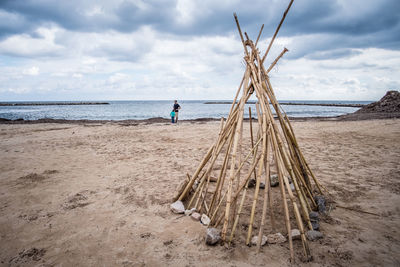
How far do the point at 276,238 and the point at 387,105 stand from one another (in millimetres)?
22941

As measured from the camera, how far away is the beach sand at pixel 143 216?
7.40ft

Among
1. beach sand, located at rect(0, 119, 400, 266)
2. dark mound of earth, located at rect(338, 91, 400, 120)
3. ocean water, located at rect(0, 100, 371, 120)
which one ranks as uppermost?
dark mound of earth, located at rect(338, 91, 400, 120)

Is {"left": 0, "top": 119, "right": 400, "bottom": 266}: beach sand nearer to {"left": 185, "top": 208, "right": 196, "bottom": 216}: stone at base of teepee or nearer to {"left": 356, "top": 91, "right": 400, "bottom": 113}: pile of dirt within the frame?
{"left": 185, "top": 208, "right": 196, "bottom": 216}: stone at base of teepee

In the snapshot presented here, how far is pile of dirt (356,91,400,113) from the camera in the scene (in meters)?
17.7

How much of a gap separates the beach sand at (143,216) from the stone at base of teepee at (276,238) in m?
0.07

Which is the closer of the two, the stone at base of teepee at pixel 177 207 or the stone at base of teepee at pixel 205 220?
the stone at base of teepee at pixel 205 220

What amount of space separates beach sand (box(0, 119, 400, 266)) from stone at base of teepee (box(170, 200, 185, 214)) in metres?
0.12

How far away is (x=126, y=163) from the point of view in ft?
18.5

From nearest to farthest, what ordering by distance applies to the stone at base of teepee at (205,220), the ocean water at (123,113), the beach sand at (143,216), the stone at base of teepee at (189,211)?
the beach sand at (143,216) < the stone at base of teepee at (205,220) < the stone at base of teepee at (189,211) < the ocean water at (123,113)

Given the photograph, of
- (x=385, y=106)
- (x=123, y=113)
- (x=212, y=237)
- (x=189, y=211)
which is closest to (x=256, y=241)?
(x=212, y=237)

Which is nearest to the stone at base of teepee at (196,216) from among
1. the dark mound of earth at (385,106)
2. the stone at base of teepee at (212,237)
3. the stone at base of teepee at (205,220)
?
the stone at base of teepee at (205,220)

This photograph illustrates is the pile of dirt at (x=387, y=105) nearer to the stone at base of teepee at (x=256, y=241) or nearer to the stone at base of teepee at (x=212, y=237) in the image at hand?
the stone at base of teepee at (x=256, y=241)

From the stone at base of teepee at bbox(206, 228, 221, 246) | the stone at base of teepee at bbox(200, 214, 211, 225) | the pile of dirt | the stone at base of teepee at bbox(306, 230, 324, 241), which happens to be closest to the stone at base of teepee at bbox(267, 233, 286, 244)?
the stone at base of teepee at bbox(306, 230, 324, 241)

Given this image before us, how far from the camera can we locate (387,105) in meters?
18.5
